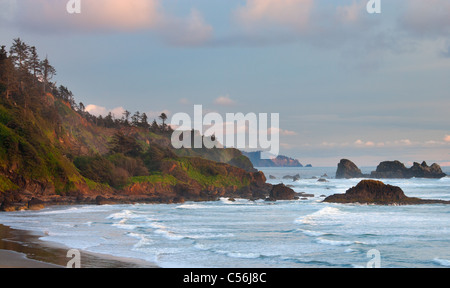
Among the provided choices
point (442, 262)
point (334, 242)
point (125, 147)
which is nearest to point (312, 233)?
point (334, 242)

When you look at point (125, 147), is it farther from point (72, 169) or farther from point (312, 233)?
point (312, 233)

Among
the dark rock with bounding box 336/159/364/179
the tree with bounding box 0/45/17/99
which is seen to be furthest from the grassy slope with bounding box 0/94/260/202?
the dark rock with bounding box 336/159/364/179

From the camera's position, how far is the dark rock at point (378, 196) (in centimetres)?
4839

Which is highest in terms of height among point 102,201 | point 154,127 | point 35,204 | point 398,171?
point 154,127

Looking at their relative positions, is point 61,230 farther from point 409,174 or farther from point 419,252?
point 409,174

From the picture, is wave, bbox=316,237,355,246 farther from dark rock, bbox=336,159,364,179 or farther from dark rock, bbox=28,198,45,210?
dark rock, bbox=336,159,364,179

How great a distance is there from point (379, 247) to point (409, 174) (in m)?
110

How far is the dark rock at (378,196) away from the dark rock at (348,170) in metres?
95.9

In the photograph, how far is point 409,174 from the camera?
124 metres

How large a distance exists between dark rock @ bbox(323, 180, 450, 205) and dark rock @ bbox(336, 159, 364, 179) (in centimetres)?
9586

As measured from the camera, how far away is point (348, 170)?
14625cm

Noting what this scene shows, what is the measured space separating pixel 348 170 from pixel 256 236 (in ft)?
411

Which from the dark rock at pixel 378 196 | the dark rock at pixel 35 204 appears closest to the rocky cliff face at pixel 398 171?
the dark rock at pixel 378 196
